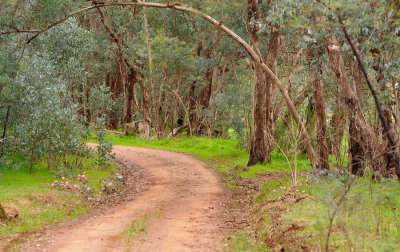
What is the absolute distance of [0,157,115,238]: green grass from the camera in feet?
36.0

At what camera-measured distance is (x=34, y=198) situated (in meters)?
12.6

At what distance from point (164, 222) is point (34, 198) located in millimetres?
3977

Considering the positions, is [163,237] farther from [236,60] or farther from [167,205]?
[236,60]

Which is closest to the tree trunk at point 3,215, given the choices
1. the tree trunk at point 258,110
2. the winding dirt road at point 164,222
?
the winding dirt road at point 164,222

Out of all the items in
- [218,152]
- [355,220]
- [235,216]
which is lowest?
[235,216]

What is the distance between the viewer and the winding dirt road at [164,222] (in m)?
9.27

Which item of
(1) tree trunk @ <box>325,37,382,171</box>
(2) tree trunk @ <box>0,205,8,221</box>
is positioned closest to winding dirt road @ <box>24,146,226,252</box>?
(2) tree trunk @ <box>0,205,8,221</box>

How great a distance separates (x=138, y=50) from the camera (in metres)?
31.3

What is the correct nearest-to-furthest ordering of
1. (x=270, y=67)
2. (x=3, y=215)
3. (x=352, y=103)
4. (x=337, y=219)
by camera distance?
(x=337, y=219)
(x=3, y=215)
(x=352, y=103)
(x=270, y=67)

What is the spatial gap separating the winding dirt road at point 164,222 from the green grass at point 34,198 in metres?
0.90

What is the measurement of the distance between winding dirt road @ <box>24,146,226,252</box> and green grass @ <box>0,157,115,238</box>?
903 millimetres

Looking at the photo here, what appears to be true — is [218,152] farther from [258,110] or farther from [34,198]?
[34,198]

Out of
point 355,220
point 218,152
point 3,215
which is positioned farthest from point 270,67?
point 3,215

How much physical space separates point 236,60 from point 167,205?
20840mm
